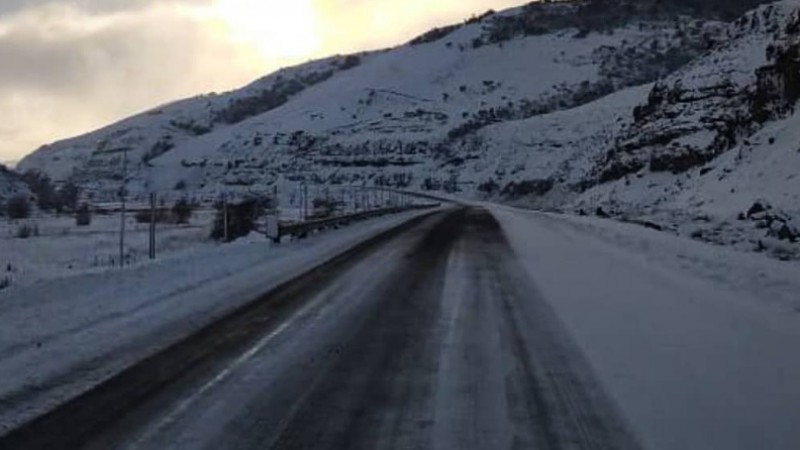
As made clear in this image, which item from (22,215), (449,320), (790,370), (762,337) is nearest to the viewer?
(790,370)

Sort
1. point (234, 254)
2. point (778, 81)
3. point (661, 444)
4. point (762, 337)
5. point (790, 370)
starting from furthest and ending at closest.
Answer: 1. point (778, 81)
2. point (234, 254)
3. point (762, 337)
4. point (790, 370)
5. point (661, 444)

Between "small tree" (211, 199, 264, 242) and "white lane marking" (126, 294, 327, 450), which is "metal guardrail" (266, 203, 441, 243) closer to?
"small tree" (211, 199, 264, 242)

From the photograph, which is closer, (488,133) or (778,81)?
(778,81)

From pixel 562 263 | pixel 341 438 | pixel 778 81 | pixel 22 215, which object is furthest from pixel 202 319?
pixel 22 215

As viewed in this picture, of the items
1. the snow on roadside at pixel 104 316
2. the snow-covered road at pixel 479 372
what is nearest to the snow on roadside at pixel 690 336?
the snow-covered road at pixel 479 372

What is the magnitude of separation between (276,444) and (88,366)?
3664 millimetres

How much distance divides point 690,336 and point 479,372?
10.9 ft

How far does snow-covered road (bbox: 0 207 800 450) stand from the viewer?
7.36 metres

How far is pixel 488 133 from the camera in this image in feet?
505

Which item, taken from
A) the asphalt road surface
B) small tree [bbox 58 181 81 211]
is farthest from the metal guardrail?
small tree [bbox 58 181 81 211]

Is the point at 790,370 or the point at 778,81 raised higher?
the point at 778,81

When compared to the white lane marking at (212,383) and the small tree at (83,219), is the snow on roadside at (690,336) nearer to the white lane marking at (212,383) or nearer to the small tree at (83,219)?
the white lane marking at (212,383)

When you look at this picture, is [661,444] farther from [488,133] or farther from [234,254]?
[488,133]

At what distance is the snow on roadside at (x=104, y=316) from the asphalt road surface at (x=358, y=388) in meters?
0.38
